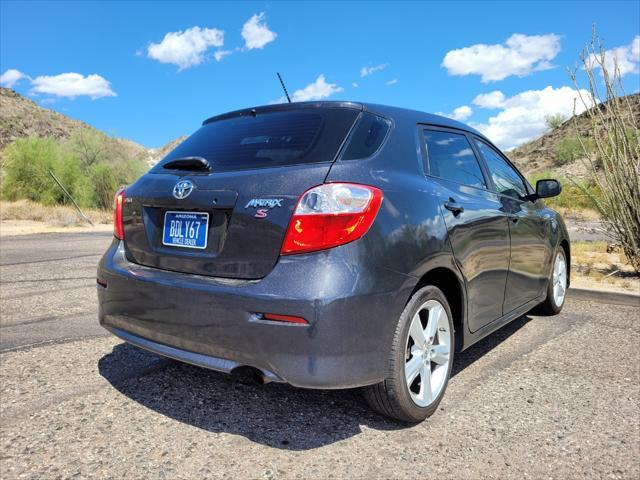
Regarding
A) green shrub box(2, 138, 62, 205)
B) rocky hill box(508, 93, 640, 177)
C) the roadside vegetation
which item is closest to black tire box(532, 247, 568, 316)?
the roadside vegetation

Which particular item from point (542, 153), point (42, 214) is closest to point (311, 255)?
point (42, 214)

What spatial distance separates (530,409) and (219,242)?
2044mm

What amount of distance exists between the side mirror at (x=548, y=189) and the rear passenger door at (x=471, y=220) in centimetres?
98

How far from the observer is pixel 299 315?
2.12 meters

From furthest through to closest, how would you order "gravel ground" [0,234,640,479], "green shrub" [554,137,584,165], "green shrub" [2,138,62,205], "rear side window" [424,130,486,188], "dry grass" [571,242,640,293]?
"green shrub" [554,137,584,165] < "green shrub" [2,138,62,205] < "dry grass" [571,242,640,293] < "rear side window" [424,130,486,188] < "gravel ground" [0,234,640,479]

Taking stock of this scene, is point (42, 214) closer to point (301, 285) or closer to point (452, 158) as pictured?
point (452, 158)

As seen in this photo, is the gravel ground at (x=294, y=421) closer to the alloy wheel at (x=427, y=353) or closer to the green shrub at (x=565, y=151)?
the alloy wheel at (x=427, y=353)

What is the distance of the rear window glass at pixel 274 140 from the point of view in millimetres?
2488

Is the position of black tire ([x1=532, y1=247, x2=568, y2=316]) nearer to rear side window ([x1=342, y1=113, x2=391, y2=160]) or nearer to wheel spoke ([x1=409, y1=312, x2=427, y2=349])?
wheel spoke ([x1=409, y1=312, x2=427, y2=349])

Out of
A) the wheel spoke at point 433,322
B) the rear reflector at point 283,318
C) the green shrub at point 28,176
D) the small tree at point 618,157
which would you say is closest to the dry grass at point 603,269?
the small tree at point 618,157

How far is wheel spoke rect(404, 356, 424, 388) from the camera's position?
2520mm

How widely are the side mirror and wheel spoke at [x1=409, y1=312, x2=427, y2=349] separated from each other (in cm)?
237

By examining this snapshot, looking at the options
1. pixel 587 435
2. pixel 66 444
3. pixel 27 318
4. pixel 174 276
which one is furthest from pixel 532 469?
pixel 27 318

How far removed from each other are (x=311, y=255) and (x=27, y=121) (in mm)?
82999
